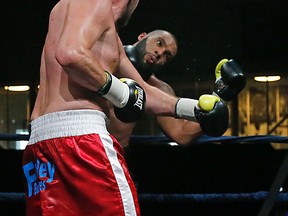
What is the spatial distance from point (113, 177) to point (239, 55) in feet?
6.46

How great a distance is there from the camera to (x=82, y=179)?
5.26 ft

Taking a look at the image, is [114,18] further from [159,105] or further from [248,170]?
[248,170]

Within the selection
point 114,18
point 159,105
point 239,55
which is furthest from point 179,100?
point 239,55

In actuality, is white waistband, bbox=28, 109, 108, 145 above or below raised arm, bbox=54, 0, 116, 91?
below

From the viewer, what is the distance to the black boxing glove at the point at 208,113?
185 centimetres

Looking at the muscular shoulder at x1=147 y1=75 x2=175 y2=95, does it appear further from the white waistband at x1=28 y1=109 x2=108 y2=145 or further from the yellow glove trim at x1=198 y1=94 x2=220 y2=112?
the white waistband at x1=28 y1=109 x2=108 y2=145

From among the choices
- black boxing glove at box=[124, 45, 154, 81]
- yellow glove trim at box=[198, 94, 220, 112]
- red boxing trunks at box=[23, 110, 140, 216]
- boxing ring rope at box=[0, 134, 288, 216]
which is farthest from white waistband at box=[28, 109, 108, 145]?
boxing ring rope at box=[0, 134, 288, 216]

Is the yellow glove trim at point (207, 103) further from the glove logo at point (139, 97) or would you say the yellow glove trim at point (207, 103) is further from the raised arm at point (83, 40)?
the raised arm at point (83, 40)

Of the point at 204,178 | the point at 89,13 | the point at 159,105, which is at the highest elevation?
the point at 89,13

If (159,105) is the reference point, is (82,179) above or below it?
below

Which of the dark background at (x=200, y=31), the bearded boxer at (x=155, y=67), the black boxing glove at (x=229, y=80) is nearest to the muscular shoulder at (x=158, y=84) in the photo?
the bearded boxer at (x=155, y=67)

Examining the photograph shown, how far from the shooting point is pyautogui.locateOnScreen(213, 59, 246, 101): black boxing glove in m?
2.27

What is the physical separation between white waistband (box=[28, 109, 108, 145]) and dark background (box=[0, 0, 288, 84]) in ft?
5.74

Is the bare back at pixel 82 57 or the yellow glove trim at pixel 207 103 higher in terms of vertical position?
the bare back at pixel 82 57
